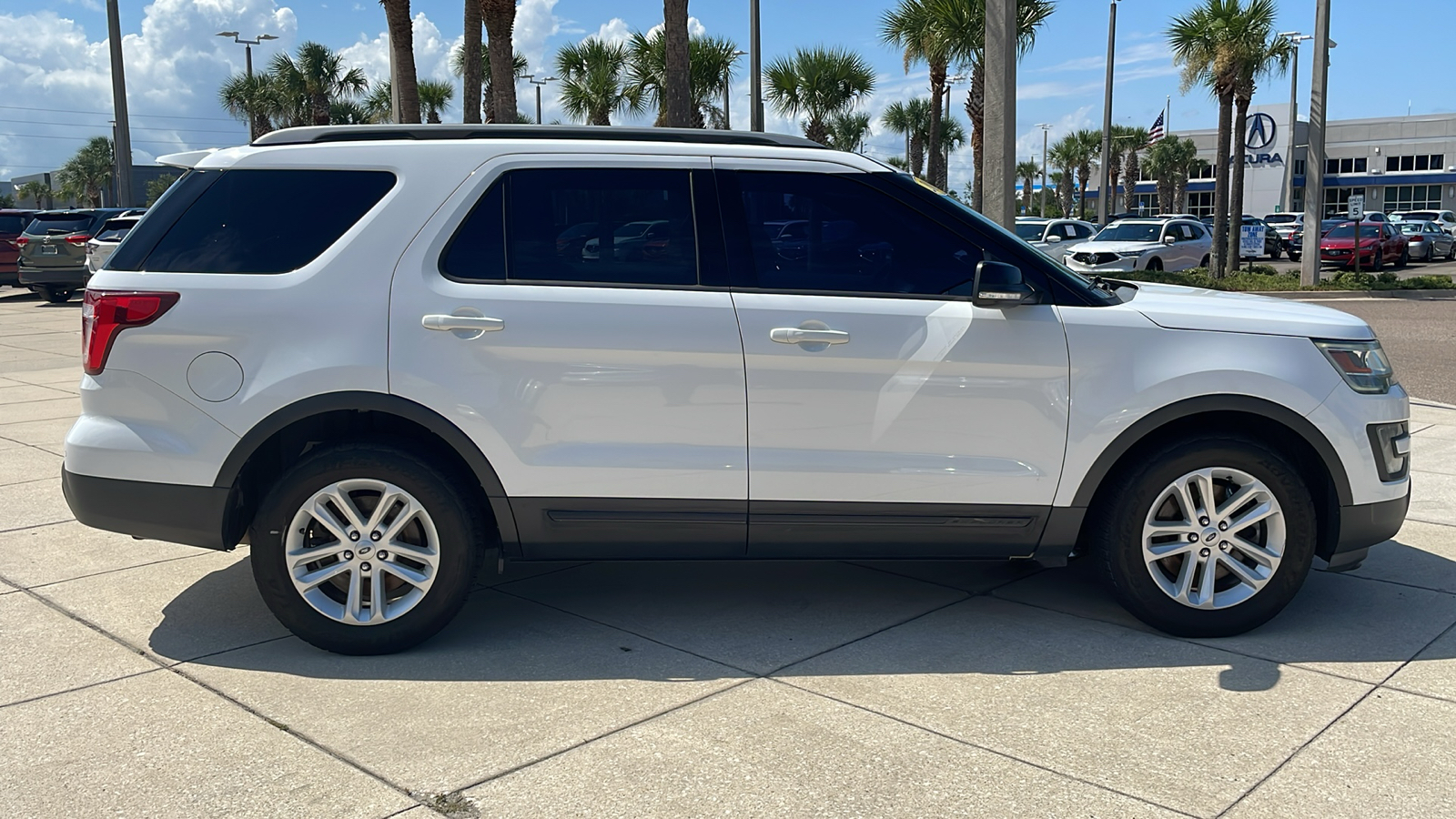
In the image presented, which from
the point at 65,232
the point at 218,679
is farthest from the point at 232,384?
the point at 65,232

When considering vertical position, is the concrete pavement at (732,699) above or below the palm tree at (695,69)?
below

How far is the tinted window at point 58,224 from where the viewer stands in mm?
22422

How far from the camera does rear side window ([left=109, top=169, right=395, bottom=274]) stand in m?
4.39

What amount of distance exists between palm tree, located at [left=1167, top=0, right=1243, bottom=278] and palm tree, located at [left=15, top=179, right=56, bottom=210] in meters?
121

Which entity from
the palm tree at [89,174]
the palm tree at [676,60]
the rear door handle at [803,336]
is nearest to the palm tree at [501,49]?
the palm tree at [676,60]

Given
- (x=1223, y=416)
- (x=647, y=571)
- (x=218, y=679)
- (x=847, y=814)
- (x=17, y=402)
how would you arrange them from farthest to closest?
(x=17, y=402) → (x=647, y=571) → (x=1223, y=416) → (x=218, y=679) → (x=847, y=814)

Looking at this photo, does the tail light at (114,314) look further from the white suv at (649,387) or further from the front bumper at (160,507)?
the front bumper at (160,507)

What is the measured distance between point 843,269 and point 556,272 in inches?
41.3

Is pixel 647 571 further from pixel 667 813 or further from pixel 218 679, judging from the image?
pixel 667 813

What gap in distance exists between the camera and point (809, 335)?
14.2ft

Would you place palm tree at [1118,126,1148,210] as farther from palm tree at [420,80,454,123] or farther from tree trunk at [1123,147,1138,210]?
palm tree at [420,80,454,123]

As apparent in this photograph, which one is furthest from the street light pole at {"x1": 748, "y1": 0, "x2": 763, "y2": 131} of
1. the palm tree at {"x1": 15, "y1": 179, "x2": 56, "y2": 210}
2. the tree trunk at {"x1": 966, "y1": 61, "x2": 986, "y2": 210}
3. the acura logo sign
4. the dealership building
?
the palm tree at {"x1": 15, "y1": 179, "x2": 56, "y2": 210}

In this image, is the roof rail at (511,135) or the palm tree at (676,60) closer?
the roof rail at (511,135)

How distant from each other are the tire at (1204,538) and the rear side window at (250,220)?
2.98m
